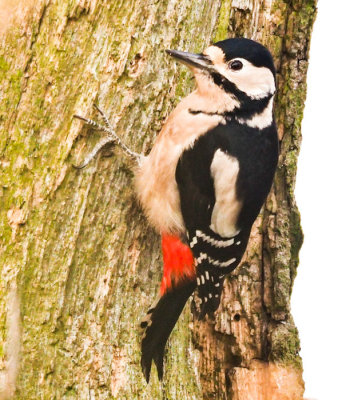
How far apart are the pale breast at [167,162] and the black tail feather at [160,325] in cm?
29

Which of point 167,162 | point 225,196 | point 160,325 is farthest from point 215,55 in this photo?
point 160,325

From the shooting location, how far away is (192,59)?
10.3 feet

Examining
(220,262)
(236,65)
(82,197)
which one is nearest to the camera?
(82,197)

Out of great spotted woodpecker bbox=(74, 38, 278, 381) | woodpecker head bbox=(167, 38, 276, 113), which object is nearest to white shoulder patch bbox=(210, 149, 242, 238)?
great spotted woodpecker bbox=(74, 38, 278, 381)

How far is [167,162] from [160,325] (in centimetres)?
71

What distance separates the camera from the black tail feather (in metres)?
3.21

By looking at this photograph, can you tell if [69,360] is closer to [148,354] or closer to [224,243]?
[148,354]

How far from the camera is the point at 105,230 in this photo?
3146 mm

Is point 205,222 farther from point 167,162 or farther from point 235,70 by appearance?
point 235,70

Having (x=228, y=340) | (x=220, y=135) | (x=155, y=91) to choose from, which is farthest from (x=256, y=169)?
(x=228, y=340)

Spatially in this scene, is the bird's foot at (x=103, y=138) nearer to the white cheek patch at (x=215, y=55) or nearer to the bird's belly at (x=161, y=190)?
the bird's belly at (x=161, y=190)

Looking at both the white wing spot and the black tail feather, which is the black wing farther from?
the black tail feather

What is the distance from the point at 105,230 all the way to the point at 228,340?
943 millimetres

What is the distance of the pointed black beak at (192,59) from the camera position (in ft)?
10.1
